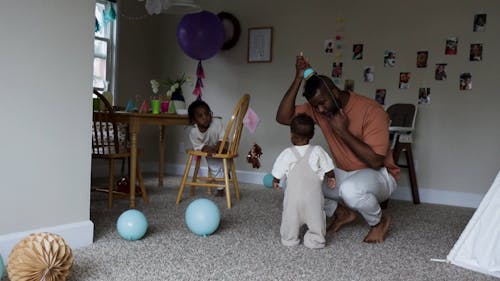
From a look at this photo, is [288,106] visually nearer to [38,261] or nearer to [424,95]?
[38,261]

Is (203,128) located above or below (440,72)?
below

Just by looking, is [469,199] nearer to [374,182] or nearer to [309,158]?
[374,182]

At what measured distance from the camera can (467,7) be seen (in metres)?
3.76

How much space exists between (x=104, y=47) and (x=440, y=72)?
10.6 feet

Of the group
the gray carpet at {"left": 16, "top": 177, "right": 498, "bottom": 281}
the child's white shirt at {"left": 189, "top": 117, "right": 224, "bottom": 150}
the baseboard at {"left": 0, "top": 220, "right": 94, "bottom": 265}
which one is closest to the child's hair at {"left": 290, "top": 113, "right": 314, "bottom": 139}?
the gray carpet at {"left": 16, "top": 177, "right": 498, "bottom": 281}

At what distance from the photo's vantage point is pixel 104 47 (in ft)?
15.4

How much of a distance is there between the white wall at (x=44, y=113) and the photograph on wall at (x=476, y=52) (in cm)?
303

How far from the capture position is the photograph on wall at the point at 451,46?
3.82 meters

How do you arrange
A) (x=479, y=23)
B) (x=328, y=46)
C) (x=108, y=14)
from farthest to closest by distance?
(x=108, y=14) → (x=328, y=46) → (x=479, y=23)

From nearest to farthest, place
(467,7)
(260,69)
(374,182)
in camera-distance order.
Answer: (374,182), (467,7), (260,69)

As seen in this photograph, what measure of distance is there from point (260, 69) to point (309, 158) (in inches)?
104

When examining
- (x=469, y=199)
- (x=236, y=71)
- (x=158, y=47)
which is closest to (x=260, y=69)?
(x=236, y=71)

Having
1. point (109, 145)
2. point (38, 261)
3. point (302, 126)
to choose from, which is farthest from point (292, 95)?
point (38, 261)

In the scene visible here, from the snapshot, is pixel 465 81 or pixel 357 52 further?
pixel 357 52
